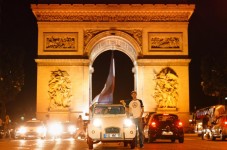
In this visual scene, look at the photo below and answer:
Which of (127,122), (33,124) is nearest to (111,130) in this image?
(127,122)

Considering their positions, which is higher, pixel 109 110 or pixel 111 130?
pixel 109 110

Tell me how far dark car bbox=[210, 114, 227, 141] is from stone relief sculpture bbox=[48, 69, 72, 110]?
17.7m

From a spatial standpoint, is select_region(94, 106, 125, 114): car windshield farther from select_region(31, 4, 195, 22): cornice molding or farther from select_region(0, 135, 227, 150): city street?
select_region(31, 4, 195, 22): cornice molding

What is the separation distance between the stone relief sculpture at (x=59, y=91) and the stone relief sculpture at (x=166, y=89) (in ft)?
23.7

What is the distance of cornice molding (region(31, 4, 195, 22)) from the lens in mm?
48312

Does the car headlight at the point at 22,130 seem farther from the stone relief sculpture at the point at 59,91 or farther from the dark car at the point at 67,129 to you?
the stone relief sculpture at the point at 59,91

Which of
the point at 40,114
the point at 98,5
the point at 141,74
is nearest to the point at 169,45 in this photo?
the point at 141,74

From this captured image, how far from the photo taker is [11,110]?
7012 centimetres

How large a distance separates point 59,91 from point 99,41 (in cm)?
542

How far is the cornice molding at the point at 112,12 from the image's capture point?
48.3 meters

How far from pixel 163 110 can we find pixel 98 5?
33.5ft

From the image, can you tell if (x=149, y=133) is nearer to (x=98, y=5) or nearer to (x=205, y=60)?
(x=98, y=5)

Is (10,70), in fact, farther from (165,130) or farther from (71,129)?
(165,130)

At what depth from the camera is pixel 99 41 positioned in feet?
161
